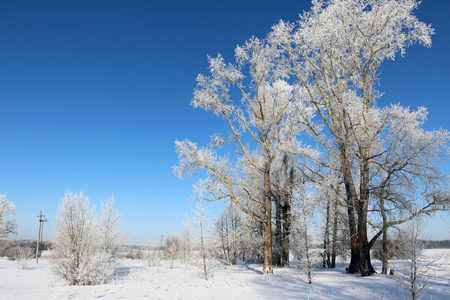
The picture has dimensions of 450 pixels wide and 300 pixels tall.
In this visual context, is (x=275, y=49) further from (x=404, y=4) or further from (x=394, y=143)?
(x=394, y=143)

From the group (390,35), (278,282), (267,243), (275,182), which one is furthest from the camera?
(275,182)

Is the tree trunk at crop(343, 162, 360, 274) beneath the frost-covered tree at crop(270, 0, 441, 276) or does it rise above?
beneath

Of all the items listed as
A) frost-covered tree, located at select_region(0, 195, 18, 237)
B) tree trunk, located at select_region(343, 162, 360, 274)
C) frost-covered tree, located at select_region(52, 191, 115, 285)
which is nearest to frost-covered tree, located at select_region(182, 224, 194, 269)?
frost-covered tree, located at select_region(52, 191, 115, 285)

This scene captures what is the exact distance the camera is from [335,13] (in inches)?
485

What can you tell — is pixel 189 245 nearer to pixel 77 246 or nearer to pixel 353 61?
pixel 77 246

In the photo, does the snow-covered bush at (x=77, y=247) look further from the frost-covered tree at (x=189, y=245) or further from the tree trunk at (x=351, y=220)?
the tree trunk at (x=351, y=220)

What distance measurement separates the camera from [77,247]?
45.1 ft

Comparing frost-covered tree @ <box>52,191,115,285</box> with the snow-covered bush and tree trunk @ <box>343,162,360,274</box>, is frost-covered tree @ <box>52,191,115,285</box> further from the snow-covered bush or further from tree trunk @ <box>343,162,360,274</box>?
tree trunk @ <box>343,162,360,274</box>

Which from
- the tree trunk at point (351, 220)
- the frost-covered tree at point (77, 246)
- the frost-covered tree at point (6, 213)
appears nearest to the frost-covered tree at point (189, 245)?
the frost-covered tree at point (77, 246)

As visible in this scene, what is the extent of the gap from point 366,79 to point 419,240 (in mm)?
7905

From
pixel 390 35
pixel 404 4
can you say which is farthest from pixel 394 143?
pixel 404 4

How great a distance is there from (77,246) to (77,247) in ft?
0.16

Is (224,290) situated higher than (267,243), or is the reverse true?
(267,243)

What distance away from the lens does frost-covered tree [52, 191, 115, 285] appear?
521 inches
